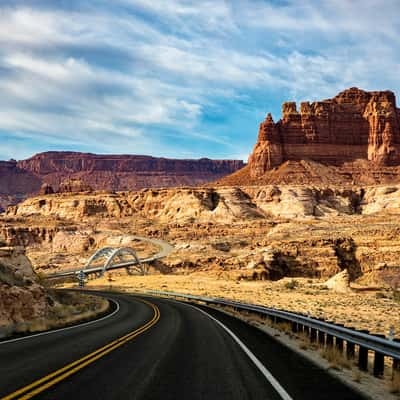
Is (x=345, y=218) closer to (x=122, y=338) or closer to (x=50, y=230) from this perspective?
(x=50, y=230)

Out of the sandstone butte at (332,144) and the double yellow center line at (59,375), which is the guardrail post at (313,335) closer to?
the double yellow center line at (59,375)

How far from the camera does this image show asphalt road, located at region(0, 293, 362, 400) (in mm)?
7105

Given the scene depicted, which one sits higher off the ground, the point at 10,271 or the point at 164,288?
the point at 10,271

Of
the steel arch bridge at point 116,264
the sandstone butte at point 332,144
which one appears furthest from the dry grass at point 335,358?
the sandstone butte at point 332,144

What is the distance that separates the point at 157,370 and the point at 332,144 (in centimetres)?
15632

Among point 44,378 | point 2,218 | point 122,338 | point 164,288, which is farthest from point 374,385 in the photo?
point 2,218

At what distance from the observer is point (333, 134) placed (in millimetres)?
159250

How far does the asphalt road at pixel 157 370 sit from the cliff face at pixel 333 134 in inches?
5323

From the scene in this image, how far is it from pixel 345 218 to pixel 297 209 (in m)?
14.3

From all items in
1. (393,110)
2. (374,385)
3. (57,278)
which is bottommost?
(57,278)

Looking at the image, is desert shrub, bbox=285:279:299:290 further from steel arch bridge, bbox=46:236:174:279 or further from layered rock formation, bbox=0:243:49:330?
steel arch bridge, bbox=46:236:174:279

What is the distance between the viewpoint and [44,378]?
25.4 feet

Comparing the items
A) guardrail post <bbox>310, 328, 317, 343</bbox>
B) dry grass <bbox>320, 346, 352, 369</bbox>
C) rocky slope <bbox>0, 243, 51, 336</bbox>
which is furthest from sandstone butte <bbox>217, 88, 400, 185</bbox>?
dry grass <bbox>320, 346, 352, 369</bbox>

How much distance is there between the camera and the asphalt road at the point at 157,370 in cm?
711
